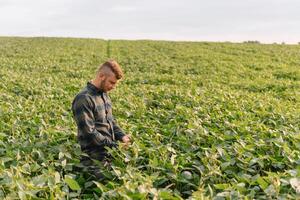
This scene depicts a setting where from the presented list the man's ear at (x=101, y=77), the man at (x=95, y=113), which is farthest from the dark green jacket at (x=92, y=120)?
the man's ear at (x=101, y=77)

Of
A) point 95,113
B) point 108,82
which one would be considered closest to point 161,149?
point 95,113

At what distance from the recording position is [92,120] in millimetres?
4949

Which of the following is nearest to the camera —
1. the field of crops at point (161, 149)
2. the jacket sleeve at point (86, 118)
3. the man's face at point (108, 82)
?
the field of crops at point (161, 149)

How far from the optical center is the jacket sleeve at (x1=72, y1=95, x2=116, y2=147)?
486 cm

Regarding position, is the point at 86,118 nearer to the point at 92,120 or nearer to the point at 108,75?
the point at 92,120

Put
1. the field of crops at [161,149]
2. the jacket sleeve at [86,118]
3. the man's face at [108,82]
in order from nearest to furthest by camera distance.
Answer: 1. the field of crops at [161,149]
2. the jacket sleeve at [86,118]
3. the man's face at [108,82]

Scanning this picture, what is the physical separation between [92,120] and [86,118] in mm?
102

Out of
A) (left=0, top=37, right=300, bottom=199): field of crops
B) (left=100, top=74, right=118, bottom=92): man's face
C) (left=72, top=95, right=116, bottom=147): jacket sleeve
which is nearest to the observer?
(left=0, top=37, right=300, bottom=199): field of crops

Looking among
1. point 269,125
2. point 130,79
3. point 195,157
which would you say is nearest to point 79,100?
point 195,157

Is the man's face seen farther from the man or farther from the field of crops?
the field of crops

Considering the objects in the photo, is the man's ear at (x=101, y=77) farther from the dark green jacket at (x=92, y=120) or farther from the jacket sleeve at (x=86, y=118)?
the jacket sleeve at (x=86, y=118)

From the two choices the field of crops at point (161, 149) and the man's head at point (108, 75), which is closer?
the field of crops at point (161, 149)

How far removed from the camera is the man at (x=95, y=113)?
489 cm

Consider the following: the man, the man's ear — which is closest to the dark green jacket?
the man
